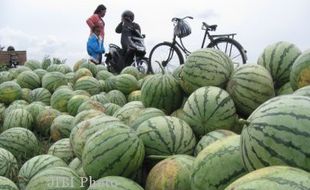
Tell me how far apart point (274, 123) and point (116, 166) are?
101cm

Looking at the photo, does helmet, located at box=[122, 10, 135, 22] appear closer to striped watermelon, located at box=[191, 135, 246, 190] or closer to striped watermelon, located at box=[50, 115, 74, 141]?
striped watermelon, located at box=[50, 115, 74, 141]

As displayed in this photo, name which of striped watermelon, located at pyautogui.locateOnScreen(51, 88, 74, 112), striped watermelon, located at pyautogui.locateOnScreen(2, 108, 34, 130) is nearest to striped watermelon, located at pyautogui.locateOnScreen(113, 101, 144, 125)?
striped watermelon, located at pyautogui.locateOnScreen(2, 108, 34, 130)

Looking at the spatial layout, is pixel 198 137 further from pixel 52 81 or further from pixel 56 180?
pixel 52 81

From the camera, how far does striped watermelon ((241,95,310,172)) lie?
157 centimetres

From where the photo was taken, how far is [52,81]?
6.27m

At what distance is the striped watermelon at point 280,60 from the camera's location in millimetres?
3031

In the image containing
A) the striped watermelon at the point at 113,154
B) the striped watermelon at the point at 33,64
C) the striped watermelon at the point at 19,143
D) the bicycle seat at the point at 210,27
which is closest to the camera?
the striped watermelon at the point at 113,154

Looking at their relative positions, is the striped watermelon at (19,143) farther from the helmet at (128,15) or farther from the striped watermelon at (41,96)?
the helmet at (128,15)

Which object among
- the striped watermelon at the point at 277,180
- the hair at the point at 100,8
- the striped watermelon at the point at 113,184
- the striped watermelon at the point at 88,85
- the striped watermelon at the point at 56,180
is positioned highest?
the hair at the point at 100,8

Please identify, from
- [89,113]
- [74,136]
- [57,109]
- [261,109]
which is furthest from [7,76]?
[261,109]

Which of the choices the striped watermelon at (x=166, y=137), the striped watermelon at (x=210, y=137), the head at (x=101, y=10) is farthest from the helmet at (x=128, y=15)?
the striped watermelon at (x=210, y=137)

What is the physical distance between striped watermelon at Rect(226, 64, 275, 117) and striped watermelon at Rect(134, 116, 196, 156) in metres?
0.41

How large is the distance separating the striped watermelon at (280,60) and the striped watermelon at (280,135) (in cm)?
138

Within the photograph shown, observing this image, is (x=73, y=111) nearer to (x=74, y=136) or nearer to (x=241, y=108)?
(x=74, y=136)
